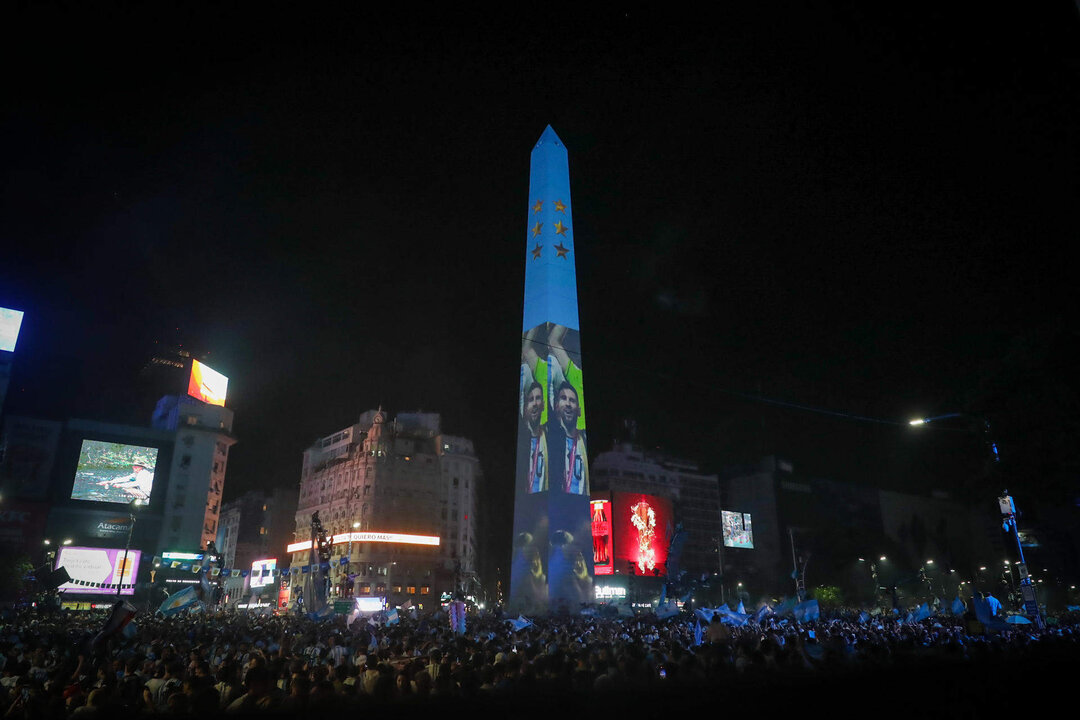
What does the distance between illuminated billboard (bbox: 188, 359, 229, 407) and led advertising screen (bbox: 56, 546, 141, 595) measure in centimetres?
2342

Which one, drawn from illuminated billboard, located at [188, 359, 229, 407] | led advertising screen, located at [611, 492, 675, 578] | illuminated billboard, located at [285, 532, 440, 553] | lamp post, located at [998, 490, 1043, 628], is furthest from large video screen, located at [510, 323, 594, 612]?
illuminated billboard, located at [285, 532, 440, 553]

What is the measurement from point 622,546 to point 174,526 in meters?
57.8

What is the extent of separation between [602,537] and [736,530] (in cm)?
3657

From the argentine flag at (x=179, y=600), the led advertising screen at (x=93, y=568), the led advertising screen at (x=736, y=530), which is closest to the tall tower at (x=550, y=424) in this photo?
the argentine flag at (x=179, y=600)

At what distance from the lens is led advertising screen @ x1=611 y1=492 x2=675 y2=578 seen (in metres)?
87.4

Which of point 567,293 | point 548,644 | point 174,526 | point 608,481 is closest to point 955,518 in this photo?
point 608,481

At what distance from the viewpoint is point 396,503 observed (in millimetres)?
105188

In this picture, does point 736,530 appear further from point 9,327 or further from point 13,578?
point 9,327

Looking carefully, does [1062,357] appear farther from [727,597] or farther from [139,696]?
[727,597]

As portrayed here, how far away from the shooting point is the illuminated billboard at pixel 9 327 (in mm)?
58875

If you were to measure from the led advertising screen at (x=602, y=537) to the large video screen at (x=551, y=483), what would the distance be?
44.8m

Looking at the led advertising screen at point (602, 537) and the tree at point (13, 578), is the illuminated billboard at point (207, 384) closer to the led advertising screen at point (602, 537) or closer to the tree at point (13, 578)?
the tree at point (13, 578)

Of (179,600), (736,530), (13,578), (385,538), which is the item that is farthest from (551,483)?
(736,530)

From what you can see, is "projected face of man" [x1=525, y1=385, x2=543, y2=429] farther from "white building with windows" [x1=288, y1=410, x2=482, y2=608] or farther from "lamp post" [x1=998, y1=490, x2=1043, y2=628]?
"white building with windows" [x1=288, y1=410, x2=482, y2=608]
